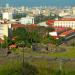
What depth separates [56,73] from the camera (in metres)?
8.12

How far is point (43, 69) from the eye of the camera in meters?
8.60

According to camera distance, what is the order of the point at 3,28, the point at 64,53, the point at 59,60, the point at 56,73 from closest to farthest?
the point at 56,73, the point at 59,60, the point at 64,53, the point at 3,28

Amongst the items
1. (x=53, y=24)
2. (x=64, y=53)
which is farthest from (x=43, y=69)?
(x=53, y=24)

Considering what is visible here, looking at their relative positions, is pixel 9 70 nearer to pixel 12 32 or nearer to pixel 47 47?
pixel 47 47

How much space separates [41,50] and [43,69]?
5554 millimetres

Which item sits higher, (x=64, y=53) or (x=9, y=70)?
(x=9, y=70)

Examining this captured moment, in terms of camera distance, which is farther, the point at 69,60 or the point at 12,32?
the point at 12,32

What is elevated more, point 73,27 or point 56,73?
point 56,73

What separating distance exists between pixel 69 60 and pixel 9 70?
3191 mm

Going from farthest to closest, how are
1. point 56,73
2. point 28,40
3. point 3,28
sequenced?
point 3,28 < point 28,40 < point 56,73

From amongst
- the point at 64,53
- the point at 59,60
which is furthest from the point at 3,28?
the point at 59,60

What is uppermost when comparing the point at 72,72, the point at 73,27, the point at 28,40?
the point at 72,72

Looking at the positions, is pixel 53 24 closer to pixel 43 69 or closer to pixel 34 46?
pixel 34 46

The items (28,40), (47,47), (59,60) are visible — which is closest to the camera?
(59,60)
